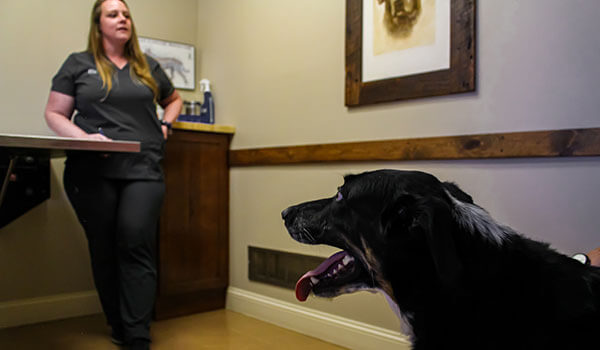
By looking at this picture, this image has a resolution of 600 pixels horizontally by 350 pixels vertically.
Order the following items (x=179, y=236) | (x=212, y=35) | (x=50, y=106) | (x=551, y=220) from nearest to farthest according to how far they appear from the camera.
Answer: (x=551, y=220), (x=50, y=106), (x=179, y=236), (x=212, y=35)

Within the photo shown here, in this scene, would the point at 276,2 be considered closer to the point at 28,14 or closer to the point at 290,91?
the point at 290,91

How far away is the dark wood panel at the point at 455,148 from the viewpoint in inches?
66.9

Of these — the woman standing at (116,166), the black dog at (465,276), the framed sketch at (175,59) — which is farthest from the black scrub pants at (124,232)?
the black dog at (465,276)

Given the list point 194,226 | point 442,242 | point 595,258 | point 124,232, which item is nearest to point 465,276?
point 442,242

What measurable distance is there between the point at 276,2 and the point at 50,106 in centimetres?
147

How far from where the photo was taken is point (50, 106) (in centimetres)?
226

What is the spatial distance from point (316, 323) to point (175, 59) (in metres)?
2.12

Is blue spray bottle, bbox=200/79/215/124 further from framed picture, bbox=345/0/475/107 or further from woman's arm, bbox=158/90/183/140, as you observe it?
framed picture, bbox=345/0/475/107

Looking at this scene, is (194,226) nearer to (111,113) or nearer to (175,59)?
(111,113)

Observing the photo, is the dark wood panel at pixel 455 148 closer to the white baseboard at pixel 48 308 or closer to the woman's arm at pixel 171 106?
the woman's arm at pixel 171 106

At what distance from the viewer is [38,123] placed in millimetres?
2865

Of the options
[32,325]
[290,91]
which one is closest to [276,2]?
[290,91]

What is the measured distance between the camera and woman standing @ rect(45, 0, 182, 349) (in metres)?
2.22

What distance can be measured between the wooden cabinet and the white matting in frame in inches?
48.8
